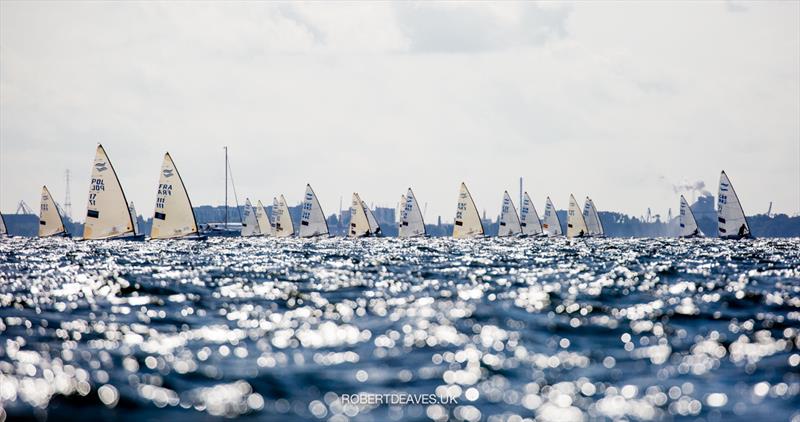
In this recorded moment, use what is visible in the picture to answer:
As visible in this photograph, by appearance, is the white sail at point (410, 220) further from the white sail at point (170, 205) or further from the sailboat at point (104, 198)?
the sailboat at point (104, 198)

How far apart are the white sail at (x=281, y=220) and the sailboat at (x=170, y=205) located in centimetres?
4959

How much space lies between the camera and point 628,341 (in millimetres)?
15555

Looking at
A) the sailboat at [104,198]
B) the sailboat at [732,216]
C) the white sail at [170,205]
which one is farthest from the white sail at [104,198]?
the sailboat at [732,216]

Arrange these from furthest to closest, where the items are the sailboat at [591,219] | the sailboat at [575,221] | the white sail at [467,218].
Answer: the sailboat at [591,219], the sailboat at [575,221], the white sail at [467,218]

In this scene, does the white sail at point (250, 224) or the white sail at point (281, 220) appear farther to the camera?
the white sail at point (250, 224)

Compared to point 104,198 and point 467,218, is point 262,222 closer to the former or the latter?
point 467,218

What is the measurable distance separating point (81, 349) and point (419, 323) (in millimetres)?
6298

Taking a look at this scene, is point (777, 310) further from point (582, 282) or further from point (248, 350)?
point (248, 350)

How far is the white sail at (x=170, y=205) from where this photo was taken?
71.1m

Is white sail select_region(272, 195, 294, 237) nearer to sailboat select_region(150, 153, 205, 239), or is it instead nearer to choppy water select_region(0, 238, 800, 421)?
sailboat select_region(150, 153, 205, 239)

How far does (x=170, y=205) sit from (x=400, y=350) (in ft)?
195

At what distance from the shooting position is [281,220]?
123 metres

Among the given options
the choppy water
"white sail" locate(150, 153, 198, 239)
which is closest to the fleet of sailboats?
"white sail" locate(150, 153, 198, 239)

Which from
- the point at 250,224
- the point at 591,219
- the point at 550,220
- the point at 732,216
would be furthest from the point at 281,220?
the point at 732,216
